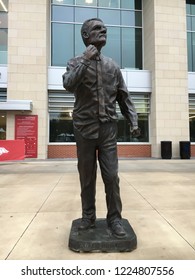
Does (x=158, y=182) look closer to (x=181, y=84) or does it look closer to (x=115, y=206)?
(x=115, y=206)

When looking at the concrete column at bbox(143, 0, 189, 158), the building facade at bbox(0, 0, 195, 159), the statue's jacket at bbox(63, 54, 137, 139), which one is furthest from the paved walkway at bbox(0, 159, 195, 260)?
the concrete column at bbox(143, 0, 189, 158)

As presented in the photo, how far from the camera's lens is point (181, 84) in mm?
17438

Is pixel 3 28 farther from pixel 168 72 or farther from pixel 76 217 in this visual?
pixel 76 217

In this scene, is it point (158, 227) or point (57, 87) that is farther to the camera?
point (57, 87)

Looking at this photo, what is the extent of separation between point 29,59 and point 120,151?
26.1ft

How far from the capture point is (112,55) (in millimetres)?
18438

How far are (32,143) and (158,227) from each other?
13239 mm

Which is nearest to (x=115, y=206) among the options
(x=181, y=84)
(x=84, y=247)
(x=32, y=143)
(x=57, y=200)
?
(x=84, y=247)

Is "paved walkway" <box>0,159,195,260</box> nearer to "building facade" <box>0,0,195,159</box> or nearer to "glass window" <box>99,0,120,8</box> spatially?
"building facade" <box>0,0,195,159</box>

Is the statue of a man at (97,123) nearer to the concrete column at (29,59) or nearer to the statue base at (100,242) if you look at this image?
the statue base at (100,242)

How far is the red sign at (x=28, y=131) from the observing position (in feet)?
52.8

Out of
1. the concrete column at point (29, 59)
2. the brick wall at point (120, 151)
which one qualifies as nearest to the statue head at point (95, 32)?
the concrete column at point (29, 59)

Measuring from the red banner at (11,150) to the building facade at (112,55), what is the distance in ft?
8.33
